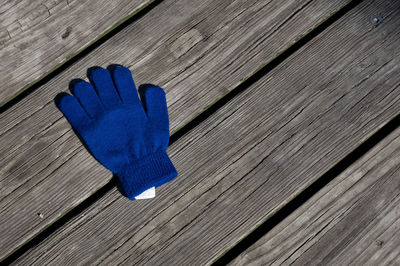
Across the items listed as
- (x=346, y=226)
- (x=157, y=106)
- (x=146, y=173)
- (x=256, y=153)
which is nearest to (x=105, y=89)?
(x=157, y=106)

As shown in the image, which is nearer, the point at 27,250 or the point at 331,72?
the point at 27,250

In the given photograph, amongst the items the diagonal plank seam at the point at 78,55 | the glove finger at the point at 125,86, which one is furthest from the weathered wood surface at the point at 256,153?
the diagonal plank seam at the point at 78,55

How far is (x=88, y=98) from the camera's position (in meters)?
1.14

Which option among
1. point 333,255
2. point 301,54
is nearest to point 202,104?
point 301,54

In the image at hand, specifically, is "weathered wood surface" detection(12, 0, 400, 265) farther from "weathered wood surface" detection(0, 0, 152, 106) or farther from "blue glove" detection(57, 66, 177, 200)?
"weathered wood surface" detection(0, 0, 152, 106)

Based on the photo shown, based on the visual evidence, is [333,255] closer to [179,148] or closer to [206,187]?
[206,187]

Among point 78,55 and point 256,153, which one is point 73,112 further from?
point 256,153

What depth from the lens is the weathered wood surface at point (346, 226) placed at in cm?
110

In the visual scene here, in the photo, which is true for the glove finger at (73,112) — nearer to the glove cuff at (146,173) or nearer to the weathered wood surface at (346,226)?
the glove cuff at (146,173)

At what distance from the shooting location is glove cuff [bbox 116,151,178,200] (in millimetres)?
1080

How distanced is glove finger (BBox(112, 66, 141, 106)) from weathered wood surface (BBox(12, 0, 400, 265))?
0.69 feet

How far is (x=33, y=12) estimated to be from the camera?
3.99 feet

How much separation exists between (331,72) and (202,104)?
45 centimetres

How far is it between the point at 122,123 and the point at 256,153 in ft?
Result: 1.45
